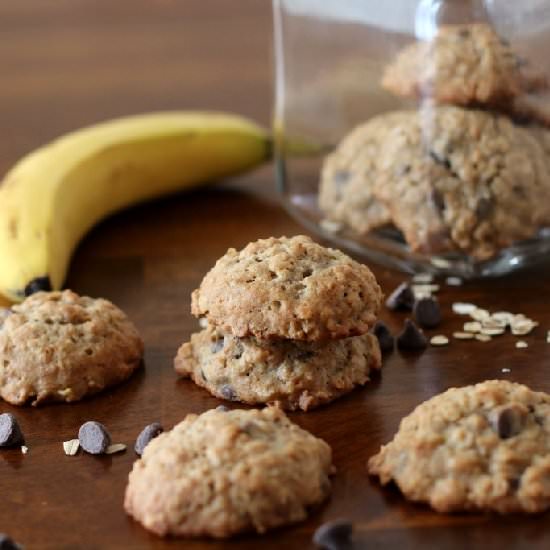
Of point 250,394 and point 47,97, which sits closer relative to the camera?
point 250,394

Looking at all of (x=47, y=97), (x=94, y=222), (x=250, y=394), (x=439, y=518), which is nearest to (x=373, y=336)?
(x=250, y=394)

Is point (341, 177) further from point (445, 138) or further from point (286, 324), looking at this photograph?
point (286, 324)

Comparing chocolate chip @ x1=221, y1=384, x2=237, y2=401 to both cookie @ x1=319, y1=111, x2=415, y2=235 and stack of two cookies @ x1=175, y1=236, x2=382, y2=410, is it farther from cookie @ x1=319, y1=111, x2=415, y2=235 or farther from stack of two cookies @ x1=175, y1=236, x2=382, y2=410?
cookie @ x1=319, y1=111, x2=415, y2=235

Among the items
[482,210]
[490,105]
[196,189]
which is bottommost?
[196,189]

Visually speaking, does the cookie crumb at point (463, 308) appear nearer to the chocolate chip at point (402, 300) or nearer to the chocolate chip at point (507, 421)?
the chocolate chip at point (402, 300)

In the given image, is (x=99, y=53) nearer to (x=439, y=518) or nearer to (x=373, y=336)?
(x=373, y=336)

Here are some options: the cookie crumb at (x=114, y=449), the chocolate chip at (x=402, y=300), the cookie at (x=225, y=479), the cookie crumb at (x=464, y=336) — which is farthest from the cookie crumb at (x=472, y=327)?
the cookie crumb at (x=114, y=449)
